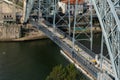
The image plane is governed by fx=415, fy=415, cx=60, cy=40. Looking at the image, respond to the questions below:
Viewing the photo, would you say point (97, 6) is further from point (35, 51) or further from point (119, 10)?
point (35, 51)

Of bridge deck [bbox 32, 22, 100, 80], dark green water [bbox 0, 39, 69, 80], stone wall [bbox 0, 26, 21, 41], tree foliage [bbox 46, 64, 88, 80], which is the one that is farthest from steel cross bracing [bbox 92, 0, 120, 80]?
stone wall [bbox 0, 26, 21, 41]

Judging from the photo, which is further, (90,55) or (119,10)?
(90,55)

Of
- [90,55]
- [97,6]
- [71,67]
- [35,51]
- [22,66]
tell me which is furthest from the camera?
[35,51]

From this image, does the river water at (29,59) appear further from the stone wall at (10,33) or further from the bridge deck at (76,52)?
the stone wall at (10,33)

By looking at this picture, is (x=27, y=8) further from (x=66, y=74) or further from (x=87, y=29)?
(x=66, y=74)

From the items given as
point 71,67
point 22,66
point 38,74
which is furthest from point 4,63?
point 71,67

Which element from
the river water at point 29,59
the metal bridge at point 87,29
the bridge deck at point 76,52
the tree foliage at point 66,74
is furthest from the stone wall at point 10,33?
the tree foliage at point 66,74

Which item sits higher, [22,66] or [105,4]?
[105,4]
